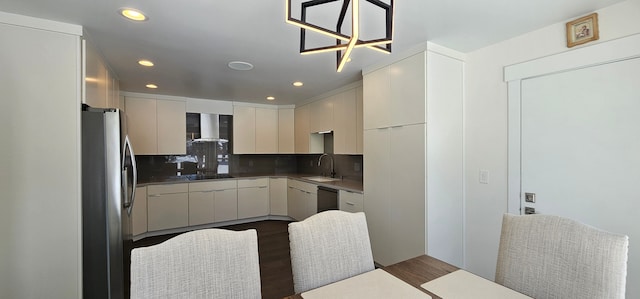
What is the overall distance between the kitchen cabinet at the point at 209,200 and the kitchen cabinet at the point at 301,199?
37.0 inches

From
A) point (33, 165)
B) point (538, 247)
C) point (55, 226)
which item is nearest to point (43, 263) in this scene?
point (55, 226)

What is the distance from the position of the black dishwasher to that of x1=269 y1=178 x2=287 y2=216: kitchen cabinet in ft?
3.86

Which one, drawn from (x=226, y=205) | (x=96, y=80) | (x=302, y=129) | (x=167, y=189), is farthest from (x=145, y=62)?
(x=302, y=129)

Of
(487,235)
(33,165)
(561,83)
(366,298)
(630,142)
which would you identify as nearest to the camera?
(366,298)

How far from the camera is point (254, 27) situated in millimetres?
1828

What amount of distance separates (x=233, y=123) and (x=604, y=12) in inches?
175

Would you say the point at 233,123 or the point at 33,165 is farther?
A: the point at 233,123

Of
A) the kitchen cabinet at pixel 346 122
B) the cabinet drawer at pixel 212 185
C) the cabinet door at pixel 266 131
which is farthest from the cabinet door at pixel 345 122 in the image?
the cabinet drawer at pixel 212 185

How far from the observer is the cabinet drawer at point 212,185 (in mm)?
3961

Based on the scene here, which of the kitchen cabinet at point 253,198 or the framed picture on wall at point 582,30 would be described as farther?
the kitchen cabinet at point 253,198

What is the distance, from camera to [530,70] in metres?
1.94

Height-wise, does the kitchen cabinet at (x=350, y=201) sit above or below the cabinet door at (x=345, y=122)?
below

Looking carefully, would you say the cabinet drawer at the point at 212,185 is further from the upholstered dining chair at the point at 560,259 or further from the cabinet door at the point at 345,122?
the upholstered dining chair at the point at 560,259

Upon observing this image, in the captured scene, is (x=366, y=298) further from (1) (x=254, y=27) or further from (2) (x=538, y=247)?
(1) (x=254, y=27)
